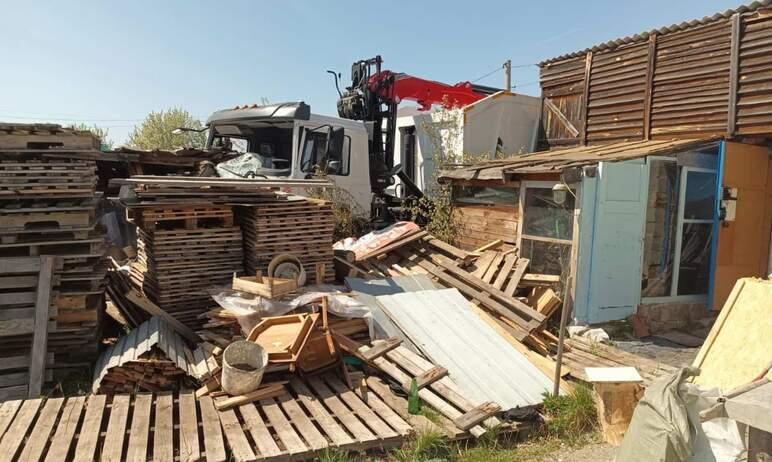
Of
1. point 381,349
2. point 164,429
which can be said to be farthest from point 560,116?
point 164,429

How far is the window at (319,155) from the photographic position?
8.68 metres

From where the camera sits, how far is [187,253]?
21.1ft

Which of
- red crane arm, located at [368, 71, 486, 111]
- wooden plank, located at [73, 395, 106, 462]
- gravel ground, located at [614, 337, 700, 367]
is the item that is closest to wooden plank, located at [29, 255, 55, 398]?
wooden plank, located at [73, 395, 106, 462]

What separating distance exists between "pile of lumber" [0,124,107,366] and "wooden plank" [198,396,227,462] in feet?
6.47

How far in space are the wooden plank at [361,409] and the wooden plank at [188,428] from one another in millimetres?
1335

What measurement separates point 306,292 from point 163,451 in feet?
8.55

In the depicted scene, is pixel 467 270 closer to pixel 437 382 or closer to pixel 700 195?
pixel 437 382

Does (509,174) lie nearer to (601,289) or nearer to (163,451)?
(601,289)

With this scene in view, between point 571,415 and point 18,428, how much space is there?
4.70 m

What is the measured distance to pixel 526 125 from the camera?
12.1 m

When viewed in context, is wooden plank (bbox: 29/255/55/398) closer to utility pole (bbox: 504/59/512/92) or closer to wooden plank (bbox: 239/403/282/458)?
wooden plank (bbox: 239/403/282/458)

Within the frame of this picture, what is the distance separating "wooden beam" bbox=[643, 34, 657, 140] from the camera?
919cm

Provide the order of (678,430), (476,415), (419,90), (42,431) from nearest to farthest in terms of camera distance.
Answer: (678,430)
(42,431)
(476,415)
(419,90)

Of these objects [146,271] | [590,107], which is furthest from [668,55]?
[146,271]
